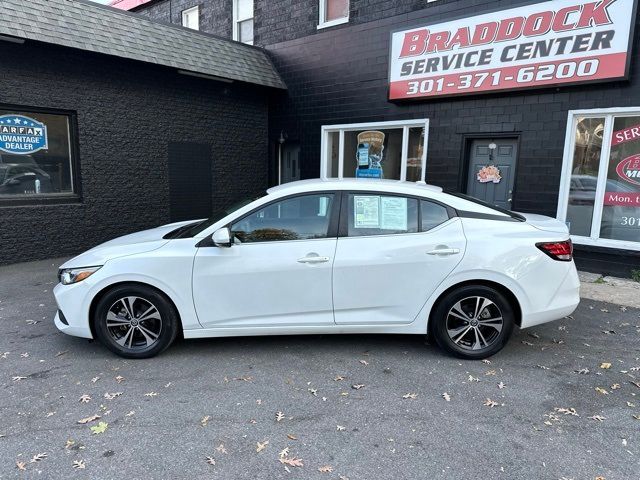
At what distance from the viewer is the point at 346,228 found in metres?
3.97

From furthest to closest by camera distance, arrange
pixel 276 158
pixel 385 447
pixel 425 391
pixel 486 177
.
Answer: pixel 276 158, pixel 486 177, pixel 425 391, pixel 385 447

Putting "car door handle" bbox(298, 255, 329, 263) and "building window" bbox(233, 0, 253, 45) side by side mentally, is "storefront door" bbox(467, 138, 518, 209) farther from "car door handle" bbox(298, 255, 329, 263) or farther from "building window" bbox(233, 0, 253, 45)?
"building window" bbox(233, 0, 253, 45)

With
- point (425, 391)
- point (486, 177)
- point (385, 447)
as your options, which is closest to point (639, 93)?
point (486, 177)

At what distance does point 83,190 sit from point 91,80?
1954mm

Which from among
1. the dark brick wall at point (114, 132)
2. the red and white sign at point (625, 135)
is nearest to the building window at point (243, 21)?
the dark brick wall at point (114, 132)

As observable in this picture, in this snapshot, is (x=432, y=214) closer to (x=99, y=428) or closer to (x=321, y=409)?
(x=321, y=409)

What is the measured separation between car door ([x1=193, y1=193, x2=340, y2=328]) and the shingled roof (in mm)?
5401

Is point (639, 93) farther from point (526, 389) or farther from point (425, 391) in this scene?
point (425, 391)

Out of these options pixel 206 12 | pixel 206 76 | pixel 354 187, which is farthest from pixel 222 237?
pixel 206 12

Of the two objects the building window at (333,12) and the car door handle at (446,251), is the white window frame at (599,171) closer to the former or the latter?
the car door handle at (446,251)

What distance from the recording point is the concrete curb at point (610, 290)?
5.85m

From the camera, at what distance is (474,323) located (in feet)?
13.0

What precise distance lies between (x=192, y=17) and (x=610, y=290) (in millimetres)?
12769

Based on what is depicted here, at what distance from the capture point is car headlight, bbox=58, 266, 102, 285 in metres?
3.85
